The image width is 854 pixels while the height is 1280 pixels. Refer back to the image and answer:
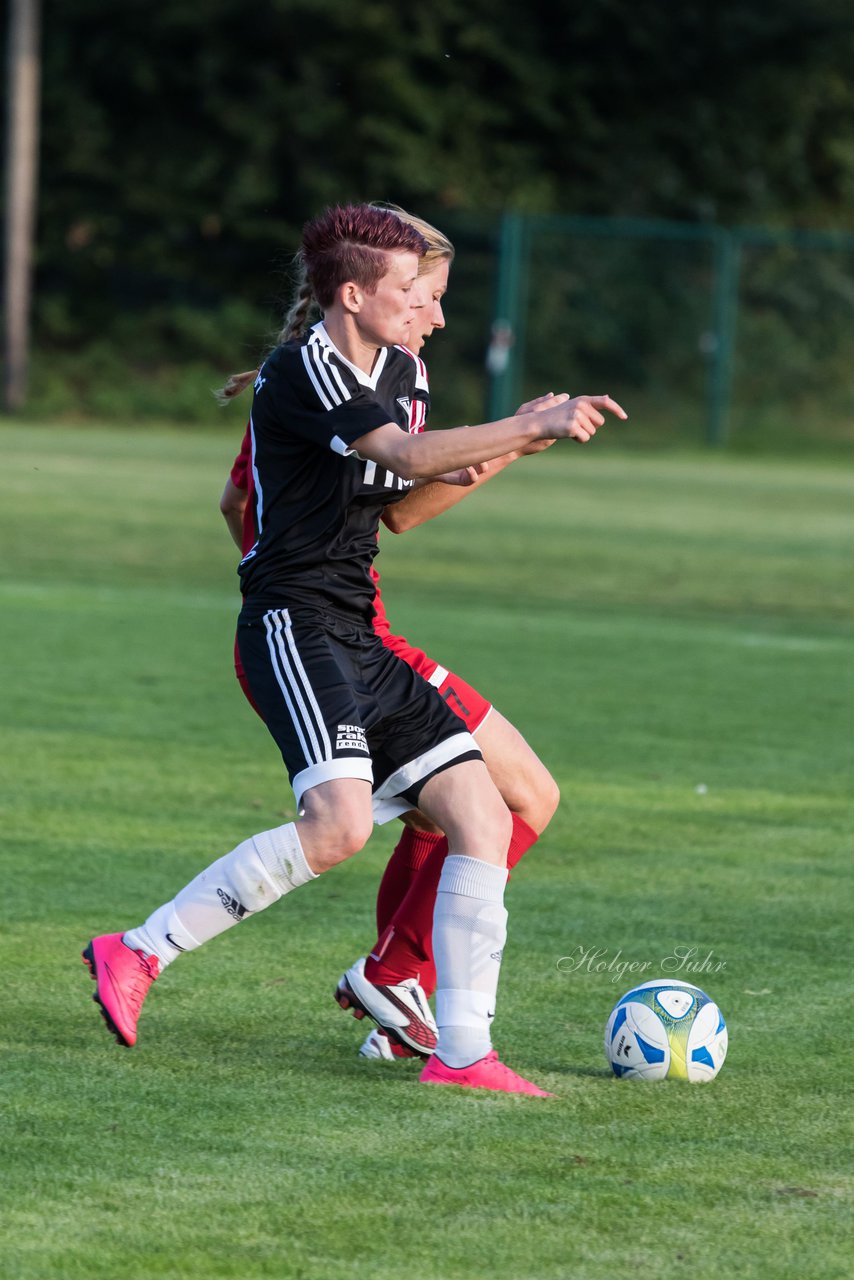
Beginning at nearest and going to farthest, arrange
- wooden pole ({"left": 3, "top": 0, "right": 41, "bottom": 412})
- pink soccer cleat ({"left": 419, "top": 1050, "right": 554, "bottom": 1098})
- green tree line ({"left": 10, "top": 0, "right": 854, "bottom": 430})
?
1. pink soccer cleat ({"left": 419, "top": 1050, "right": 554, "bottom": 1098})
2. wooden pole ({"left": 3, "top": 0, "right": 41, "bottom": 412})
3. green tree line ({"left": 10, "top": 0, "right": 854, "bottom": 430})

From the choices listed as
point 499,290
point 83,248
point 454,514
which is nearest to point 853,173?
point 499,290

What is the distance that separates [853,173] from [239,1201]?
38844 mm

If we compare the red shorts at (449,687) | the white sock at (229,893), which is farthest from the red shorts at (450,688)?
the white sock at (229,893)

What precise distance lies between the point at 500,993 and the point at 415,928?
0.42 meters

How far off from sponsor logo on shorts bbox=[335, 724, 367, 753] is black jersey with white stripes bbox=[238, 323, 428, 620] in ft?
1.00

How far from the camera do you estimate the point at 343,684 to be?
14.1 feet

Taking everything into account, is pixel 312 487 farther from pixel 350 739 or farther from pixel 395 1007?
pixel 395 1007

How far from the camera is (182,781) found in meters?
7.43

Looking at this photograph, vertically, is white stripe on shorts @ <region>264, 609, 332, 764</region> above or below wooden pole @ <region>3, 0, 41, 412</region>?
below

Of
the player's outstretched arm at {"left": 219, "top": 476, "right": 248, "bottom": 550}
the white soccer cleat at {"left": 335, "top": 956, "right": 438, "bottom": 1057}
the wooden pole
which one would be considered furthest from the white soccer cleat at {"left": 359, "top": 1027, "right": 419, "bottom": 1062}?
the wooden pole

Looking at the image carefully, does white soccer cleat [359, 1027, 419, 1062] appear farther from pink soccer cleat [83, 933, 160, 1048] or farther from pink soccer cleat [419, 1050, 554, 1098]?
pink soccer cleat [83, 933, 160, 1048]

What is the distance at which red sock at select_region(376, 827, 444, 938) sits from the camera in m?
4.65

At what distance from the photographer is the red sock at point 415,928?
15.1ft

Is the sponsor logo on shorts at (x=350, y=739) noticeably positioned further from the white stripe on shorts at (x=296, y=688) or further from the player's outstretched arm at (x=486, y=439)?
the player's outstretched arm at (x=486, y=439)
